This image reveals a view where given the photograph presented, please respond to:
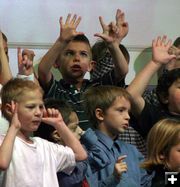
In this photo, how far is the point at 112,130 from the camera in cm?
227

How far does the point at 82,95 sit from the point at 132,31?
3.13ft

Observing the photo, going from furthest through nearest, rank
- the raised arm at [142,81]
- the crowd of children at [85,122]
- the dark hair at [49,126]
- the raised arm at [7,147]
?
1. the raised arm at [142,81]
2. the dark hair at [49,126]
3. the crowd of children at [85,122]
4. the raised arm at [7,147]

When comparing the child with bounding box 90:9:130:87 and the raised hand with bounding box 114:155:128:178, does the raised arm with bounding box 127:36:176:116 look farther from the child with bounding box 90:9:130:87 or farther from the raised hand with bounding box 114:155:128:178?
the raised hand with bounding box 114:155:128:178

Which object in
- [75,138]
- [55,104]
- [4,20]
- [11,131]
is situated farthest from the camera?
[4,20]

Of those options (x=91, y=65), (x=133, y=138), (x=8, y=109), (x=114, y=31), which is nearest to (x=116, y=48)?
(x=114, y=31)

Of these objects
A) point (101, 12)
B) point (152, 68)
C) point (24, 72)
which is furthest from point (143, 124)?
point (101, 12)

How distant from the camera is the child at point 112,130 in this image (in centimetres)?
218

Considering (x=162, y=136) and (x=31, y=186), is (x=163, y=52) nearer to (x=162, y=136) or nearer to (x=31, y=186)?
(x=162, y=136)

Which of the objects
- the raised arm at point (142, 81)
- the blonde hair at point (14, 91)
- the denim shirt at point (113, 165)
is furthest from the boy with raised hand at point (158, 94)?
the blonde hair at point (14, 91)

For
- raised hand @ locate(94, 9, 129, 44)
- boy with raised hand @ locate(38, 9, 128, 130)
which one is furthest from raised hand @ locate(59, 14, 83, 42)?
raised hand @ locate(94, 9, 129, 44)

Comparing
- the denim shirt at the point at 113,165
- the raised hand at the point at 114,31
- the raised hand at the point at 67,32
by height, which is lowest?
the denim shirt at the point at 113,165

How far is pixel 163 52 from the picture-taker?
8.56 ft

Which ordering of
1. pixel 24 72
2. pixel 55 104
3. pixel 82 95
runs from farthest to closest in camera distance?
pixel 82 95 < pixel 24 72 < pixel 55 104

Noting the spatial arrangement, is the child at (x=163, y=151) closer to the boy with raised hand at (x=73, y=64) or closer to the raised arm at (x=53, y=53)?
the boy with raised hand at (x=73, y=64)
